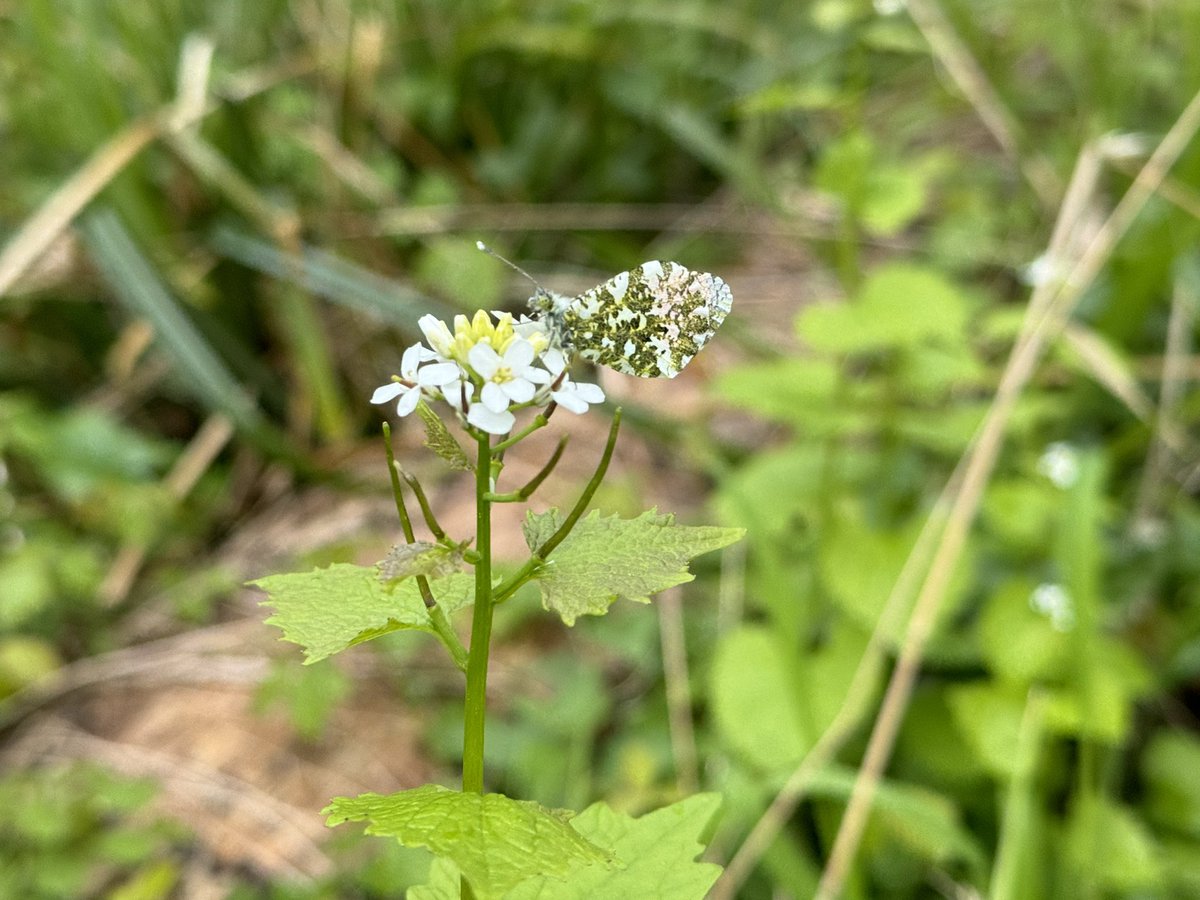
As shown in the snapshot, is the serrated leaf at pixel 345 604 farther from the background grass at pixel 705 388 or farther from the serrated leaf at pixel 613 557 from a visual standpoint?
the background grass at pixel 705 388

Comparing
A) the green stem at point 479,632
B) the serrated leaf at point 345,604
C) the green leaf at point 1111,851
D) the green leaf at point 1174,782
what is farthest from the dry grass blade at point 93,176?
the green leaf at point 1174,782

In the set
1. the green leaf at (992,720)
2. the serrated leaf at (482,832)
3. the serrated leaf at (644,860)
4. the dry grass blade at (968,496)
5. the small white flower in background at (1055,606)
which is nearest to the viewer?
the serrated leaf at (482,832)

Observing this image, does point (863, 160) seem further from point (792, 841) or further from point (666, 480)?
point (792, 841)

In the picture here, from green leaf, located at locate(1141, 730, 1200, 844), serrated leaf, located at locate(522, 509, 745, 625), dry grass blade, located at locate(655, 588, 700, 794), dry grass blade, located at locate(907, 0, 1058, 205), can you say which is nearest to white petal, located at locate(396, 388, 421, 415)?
serrated leaf, located at locate(522, 509, 745, 625)

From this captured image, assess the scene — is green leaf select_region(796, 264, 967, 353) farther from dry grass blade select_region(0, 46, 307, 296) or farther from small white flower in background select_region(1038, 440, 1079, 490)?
dry grass blade select_region(0, 46, 307, 296)

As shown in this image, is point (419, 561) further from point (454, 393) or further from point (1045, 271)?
point (1045, 271)

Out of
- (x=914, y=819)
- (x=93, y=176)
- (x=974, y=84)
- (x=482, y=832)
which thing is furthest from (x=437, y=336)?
(x=974, y=84)

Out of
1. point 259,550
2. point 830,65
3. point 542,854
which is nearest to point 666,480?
point 259,550

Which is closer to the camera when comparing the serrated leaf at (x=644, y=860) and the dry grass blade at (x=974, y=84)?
the serrated leaf at (x=644, y=860)
